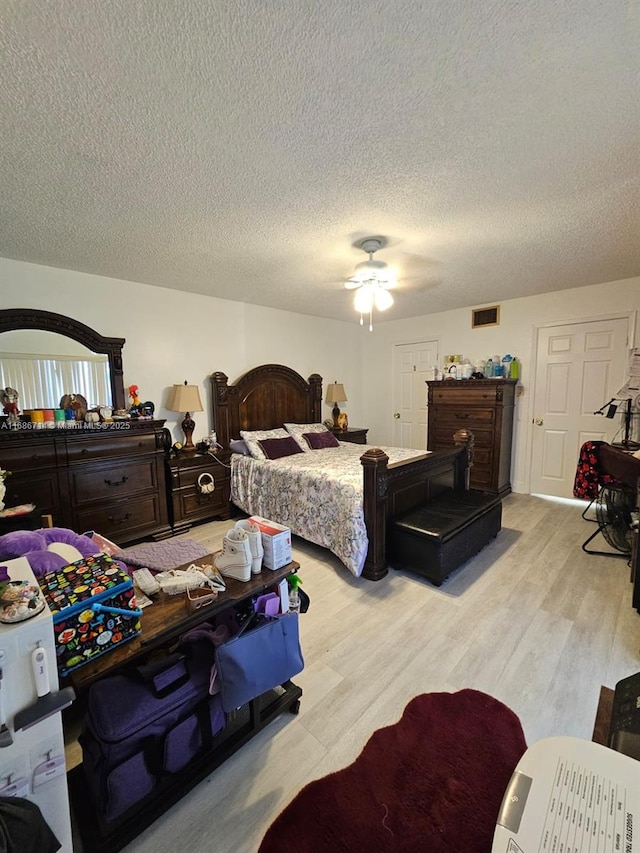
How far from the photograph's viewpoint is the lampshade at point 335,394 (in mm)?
5195

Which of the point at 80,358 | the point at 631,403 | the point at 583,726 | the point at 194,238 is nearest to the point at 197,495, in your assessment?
the point at 80,358

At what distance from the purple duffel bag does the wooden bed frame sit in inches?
59.2

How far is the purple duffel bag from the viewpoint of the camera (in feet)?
3.55

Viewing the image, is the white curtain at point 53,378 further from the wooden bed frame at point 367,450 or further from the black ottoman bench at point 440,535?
the black ottoman bench at point 440,535

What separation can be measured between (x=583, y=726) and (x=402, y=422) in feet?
14.4

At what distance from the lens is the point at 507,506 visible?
4074mm

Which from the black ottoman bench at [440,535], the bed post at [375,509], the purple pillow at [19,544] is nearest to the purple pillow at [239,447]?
the bed post at [375,509]

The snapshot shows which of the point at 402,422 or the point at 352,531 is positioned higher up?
the point at 402,422

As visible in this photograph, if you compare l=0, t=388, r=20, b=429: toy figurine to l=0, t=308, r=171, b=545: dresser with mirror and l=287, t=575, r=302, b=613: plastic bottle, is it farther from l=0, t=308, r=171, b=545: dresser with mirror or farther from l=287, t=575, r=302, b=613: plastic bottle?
l=287, t=575, r=302, b=613: plastic bottle

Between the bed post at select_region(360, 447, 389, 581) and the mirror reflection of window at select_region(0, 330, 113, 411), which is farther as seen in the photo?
the mirror reflection of window at select_region(0, 330, 113, 411)

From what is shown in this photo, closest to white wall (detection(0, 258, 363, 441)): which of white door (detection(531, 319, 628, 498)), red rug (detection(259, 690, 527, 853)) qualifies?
white door (detection(531, 319, 628, 498))

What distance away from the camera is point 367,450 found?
359cm

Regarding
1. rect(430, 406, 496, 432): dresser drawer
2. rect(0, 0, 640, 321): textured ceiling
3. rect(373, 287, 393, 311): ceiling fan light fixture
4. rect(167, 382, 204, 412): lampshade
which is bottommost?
rect(430, 406, 496, 432): dresser drawer

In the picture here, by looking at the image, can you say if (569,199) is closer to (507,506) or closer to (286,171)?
(286,171)
